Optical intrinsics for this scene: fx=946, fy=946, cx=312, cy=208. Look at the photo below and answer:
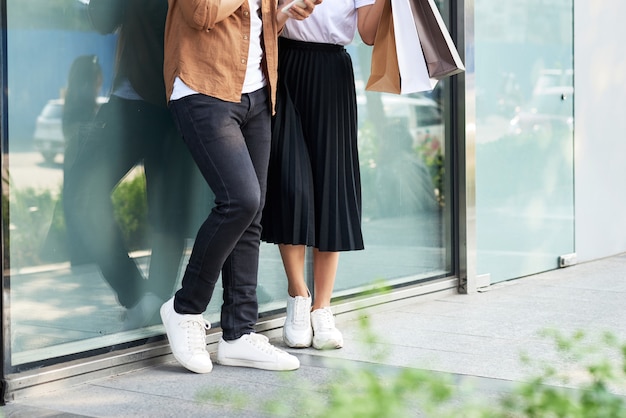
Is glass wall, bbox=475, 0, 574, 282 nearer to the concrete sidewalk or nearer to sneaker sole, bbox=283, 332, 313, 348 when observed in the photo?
the concrete sidewalk

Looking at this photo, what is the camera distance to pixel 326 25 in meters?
3.69

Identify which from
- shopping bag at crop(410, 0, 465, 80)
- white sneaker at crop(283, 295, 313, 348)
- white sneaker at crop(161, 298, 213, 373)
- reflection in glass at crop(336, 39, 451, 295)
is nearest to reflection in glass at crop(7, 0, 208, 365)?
white sneaker at crop(161, 298, 213, 373)

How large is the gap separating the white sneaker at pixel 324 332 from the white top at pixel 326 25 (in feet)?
3.59

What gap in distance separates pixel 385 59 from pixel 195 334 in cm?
138

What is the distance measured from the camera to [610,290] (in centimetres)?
531

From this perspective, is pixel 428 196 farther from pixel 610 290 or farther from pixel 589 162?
pixel 589 162

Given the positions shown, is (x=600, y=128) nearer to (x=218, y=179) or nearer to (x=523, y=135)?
(x=523, y=135)

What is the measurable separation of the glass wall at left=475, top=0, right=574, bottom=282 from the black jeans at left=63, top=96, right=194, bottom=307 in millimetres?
2367

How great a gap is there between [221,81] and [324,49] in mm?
688

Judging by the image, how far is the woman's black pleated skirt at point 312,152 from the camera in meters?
3.74

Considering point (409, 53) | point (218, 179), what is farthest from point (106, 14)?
point (409, 53)

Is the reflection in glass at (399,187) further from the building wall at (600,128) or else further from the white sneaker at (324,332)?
the building wall at (600,128)

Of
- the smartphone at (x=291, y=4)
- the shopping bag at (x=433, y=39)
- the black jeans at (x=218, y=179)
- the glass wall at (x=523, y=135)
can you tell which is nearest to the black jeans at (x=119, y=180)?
the black jeans at (x=218, y=179)

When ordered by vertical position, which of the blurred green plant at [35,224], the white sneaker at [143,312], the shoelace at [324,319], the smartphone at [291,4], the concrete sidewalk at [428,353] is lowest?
the concrete sidewalk at [428,353]
